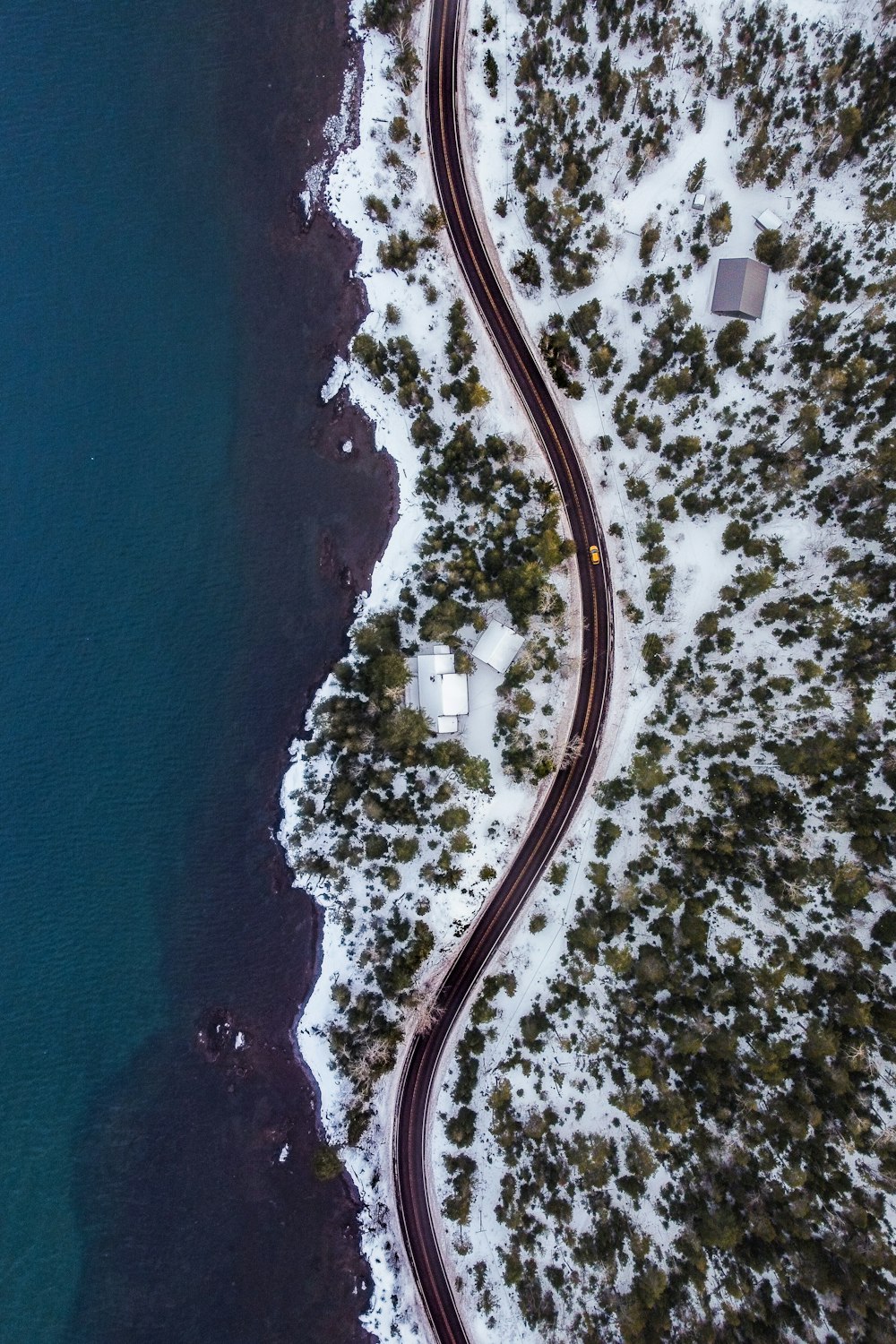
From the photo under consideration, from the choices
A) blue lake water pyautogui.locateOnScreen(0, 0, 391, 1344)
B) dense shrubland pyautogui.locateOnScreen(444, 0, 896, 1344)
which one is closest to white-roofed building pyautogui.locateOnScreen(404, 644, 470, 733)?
blue lake water pyautogui.locateOnScreen(0, 0, 391, 1344)

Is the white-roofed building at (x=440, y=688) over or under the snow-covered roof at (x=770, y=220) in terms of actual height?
under

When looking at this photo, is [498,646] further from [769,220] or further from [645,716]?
[769,220]

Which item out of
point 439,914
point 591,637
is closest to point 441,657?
point 591,637

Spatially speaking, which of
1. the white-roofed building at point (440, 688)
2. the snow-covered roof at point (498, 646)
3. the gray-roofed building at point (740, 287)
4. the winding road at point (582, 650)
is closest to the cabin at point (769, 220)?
the gray-roofed building at point (740, 287)

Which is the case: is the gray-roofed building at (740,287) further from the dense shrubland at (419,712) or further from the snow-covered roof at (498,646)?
the snow-covered roof at (498,646)

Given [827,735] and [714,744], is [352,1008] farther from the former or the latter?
[827,735]

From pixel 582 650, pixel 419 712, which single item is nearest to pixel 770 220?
pixel 582 650

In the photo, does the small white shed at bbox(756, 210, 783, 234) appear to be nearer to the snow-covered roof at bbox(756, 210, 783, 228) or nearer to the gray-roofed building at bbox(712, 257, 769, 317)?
the snow-covered roof at bbox(756, 210, 783, 228)
